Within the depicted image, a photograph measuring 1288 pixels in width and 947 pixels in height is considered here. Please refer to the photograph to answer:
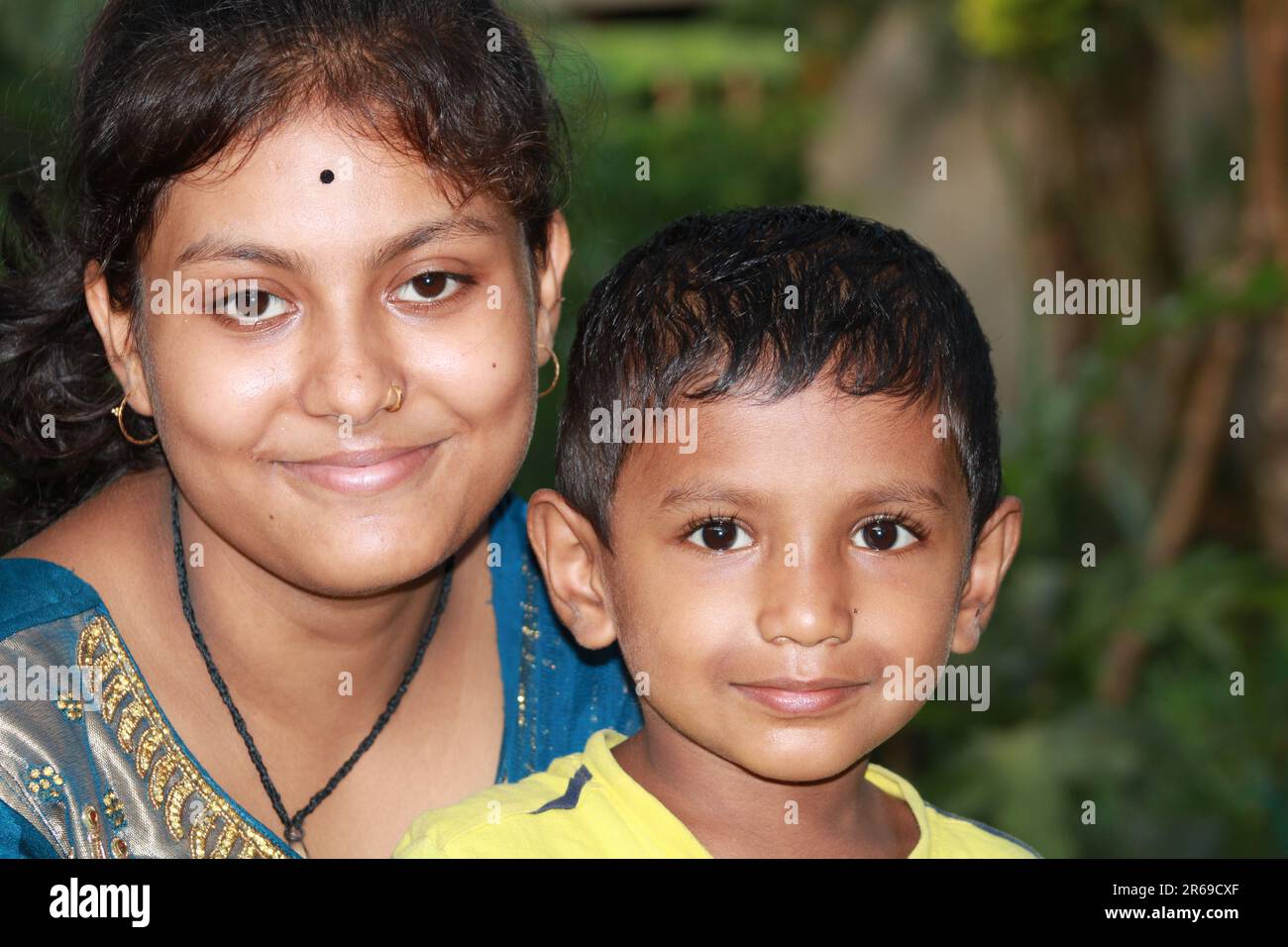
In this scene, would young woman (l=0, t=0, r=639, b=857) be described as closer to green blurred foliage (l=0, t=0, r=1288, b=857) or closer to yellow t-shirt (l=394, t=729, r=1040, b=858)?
yellow t-shirt (l=394, t=729, r=1040, b=858)

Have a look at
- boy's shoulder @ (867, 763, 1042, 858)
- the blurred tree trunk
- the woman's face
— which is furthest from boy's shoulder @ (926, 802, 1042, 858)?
the blurred tree trunk

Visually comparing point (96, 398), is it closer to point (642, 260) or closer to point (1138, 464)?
point (642, 260)

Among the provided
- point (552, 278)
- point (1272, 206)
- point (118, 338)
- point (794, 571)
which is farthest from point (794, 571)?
point (1272, 206)

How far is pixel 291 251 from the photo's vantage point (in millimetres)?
1597

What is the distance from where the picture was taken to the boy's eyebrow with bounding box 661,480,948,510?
1.53 meters

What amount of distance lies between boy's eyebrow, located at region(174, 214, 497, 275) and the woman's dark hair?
0.19 ft

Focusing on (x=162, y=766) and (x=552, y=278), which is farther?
(x=552, y=278)

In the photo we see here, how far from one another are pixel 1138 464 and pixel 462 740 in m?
3.41

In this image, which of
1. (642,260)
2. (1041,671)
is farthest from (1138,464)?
(642,260)

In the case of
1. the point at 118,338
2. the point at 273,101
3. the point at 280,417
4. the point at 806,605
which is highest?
the point at 273,101

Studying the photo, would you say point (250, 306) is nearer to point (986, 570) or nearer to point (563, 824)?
point (563, 824)

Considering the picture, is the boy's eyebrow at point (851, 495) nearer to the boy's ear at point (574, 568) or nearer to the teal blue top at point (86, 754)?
the boy's ear at point (574, 568)

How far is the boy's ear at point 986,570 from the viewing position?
5.65 ft

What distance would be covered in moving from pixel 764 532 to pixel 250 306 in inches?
23.8
